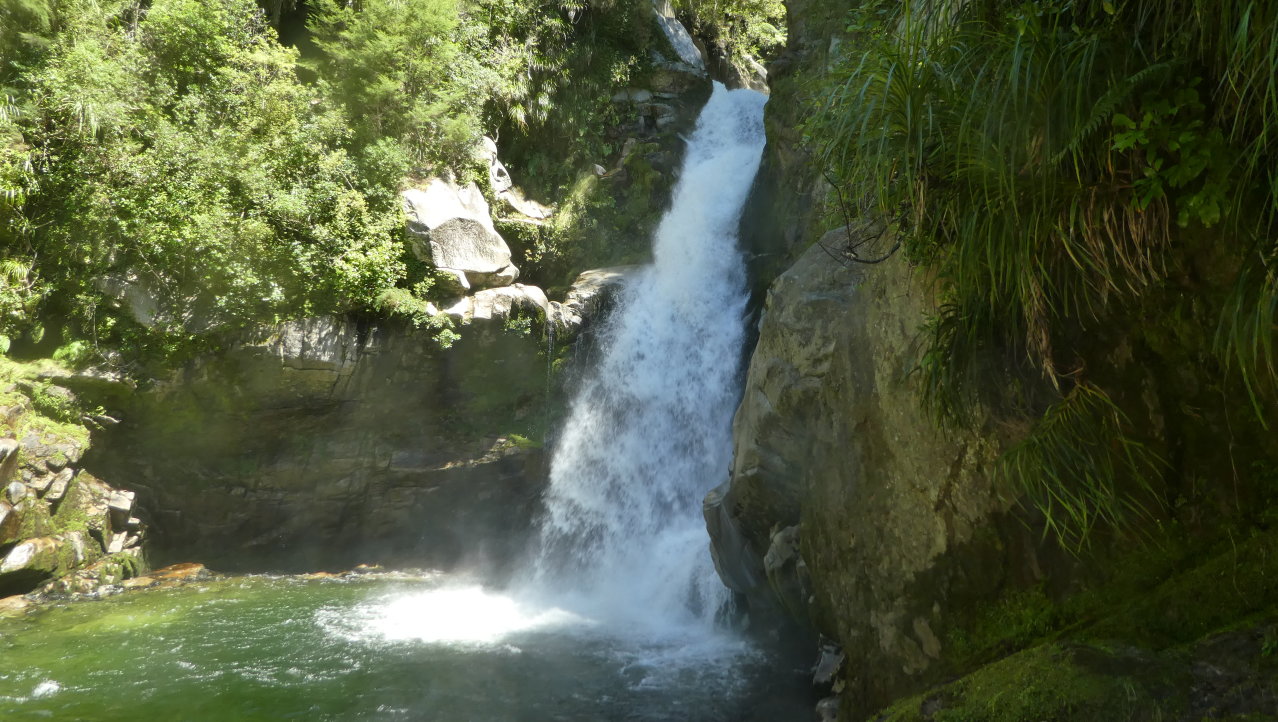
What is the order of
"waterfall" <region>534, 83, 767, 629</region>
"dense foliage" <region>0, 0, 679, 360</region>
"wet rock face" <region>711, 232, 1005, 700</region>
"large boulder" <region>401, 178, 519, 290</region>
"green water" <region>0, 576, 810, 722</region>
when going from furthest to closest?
"large boulder" <region>401, 178, 519, 290</region>, "dense foliage" <region>0, 0, 679, 360</region>, "waterfall" <region>534, 83, 767, 629</region>, "green water" <region>0, 576, 810, 722</region>, "wet rock face" <region>711, 232, 1005, 700</region>

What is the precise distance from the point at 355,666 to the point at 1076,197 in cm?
817

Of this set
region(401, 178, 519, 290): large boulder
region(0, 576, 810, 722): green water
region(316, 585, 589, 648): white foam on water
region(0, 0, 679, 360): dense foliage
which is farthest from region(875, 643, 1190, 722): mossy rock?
region(401, 178, 519, 290): large boulder

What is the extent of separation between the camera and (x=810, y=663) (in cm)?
791

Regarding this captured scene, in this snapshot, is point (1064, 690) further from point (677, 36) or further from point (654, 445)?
point (677, 36)

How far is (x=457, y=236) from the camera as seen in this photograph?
13.0 m

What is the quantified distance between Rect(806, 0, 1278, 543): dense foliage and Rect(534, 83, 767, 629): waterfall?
23.1 feet

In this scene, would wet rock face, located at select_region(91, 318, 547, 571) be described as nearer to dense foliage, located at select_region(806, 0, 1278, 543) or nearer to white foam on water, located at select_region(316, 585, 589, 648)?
white foam on water, located at select_region(316, 585, 589, 648)

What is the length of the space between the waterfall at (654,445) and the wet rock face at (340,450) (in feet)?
3.35

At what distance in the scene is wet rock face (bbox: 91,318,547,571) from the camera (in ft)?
39.2

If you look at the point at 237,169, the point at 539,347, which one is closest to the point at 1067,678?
the point at 539,347

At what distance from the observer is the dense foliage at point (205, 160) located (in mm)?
11352

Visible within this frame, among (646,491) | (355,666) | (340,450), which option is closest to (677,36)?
(646,491)

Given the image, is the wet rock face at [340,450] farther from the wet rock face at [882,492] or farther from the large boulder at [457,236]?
the wet rock face at [882,492]

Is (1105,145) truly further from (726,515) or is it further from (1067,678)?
(726,515)
